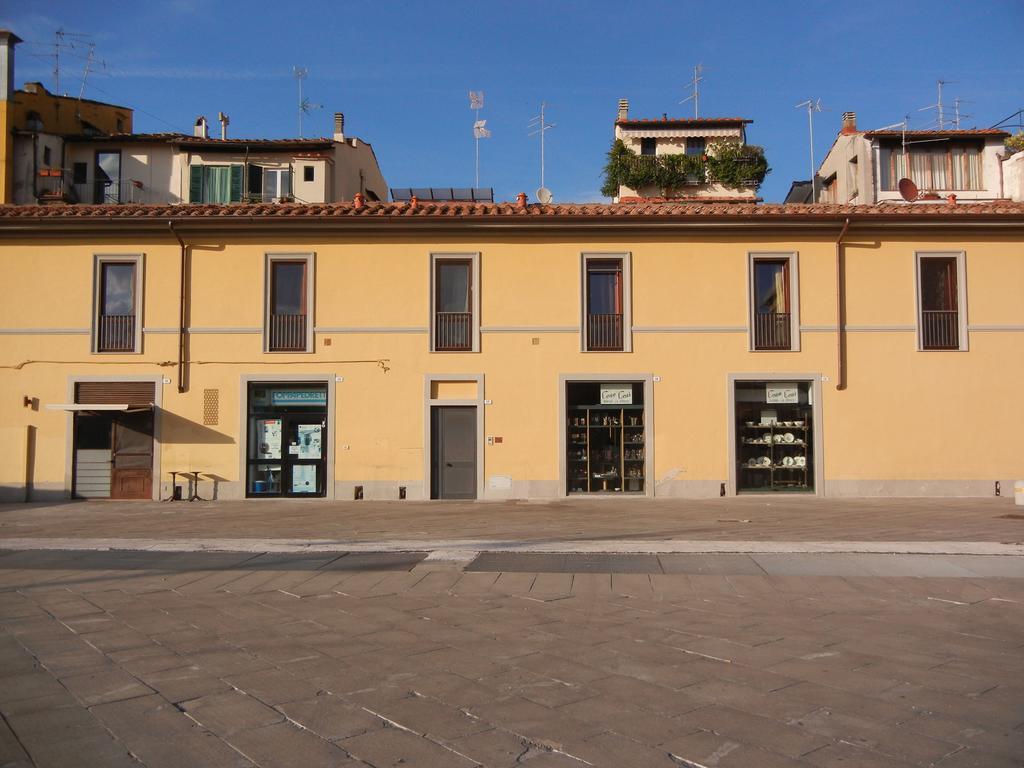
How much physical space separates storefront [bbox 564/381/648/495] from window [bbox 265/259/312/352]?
6.27 metres

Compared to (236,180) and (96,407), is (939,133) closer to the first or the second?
(236,180)

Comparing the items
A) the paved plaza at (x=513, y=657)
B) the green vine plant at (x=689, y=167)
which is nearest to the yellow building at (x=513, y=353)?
the paved plaza at (x=513, y=657)

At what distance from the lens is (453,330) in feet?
65.0

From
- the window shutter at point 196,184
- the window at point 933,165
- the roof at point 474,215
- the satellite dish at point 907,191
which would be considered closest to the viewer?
the roof at point 474,215

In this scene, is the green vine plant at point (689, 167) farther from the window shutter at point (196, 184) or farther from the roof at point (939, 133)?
the window shutter at point (196, 184)

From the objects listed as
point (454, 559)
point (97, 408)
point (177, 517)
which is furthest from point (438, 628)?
point (97, 408)

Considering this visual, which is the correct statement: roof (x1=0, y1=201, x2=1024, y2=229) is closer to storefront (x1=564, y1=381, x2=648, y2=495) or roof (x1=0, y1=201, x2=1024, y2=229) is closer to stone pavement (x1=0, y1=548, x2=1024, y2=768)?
storefront (x1=564, y1=381, x2=648, y2=495)

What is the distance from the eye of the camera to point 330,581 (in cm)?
966

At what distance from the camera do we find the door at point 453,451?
19.6 meters

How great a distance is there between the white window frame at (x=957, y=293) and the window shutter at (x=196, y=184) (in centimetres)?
2352

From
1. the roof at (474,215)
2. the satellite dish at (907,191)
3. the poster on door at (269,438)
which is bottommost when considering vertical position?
the poster on door at (269,438)

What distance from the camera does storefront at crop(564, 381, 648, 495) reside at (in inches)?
778

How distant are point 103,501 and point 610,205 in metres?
13.5

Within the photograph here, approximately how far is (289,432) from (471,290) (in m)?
5.28
